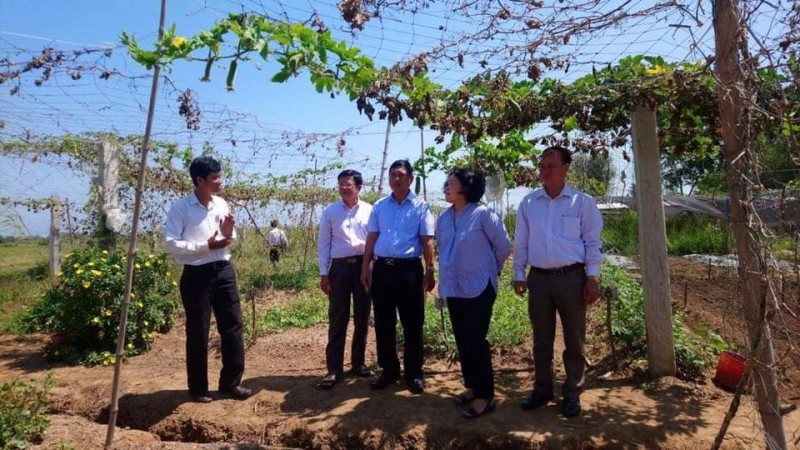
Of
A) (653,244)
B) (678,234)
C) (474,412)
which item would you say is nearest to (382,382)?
(474,412)

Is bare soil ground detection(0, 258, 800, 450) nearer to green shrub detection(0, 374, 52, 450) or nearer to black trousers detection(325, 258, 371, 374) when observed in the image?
green shrub detection(0, 374, 52, 450)

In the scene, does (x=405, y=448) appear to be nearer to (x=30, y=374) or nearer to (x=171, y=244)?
(x=171, y=244)

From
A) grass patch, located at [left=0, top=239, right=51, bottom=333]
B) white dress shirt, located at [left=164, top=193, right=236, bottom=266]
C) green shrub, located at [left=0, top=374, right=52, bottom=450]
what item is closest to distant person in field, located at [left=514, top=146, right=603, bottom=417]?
white dress shirt, located at [left=164, top=193, right=236, bottom=266]

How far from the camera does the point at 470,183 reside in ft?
12.1

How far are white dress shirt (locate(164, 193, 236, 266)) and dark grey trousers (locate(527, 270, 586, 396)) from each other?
218 centimetres

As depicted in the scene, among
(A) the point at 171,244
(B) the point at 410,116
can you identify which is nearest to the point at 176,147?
(A) the point at 171,244

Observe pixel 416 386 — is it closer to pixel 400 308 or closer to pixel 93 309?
pixel 400 308

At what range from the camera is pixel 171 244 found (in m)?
3.80

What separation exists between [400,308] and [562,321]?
1117 millimetres

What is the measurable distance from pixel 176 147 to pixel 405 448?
604cm

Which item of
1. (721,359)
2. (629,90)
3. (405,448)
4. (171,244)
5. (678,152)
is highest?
(629,90)

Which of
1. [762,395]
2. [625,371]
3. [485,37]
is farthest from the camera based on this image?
[625,371]

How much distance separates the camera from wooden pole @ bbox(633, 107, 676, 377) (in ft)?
13.4

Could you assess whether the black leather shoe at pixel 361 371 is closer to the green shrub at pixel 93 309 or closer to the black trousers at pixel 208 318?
the black trousers at pixel 208 318
